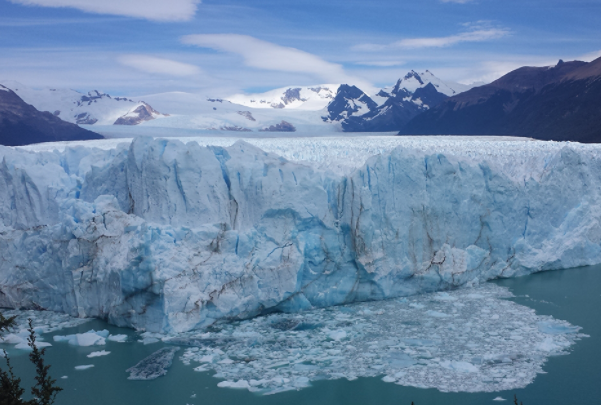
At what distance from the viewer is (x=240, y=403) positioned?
574 centimetres

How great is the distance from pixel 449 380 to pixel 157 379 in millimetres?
3313

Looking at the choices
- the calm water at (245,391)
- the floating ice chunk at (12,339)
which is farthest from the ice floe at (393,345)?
the floating ice chunk at (12,339)

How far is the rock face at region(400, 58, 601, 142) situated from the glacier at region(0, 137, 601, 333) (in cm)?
625

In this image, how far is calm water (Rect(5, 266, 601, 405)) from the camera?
227 inches

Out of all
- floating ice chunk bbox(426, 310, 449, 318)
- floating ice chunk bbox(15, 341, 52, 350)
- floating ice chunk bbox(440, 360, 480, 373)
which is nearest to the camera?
floating ice chunk bbox(440, 360, 480, 373)

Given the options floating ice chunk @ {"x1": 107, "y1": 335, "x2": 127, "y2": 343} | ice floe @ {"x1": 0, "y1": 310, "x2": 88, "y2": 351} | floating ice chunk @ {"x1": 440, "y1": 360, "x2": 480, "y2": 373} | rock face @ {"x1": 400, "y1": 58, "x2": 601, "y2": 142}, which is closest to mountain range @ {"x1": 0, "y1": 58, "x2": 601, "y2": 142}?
rock face @ {"x1": 400, "y1": 58, "x2": 601, "y2": 142}

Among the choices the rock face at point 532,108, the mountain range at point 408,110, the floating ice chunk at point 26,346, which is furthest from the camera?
the mountain range at point 408,110

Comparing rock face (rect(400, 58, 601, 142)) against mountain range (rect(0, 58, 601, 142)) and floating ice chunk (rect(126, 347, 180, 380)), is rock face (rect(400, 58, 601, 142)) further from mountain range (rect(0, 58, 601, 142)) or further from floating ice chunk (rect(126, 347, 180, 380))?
floating ice chunk (rect(126, 347, 180, 380))

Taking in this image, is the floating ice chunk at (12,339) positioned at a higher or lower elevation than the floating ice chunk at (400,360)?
higher

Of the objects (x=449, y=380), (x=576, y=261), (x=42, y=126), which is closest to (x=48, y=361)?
(x=449, y=380)

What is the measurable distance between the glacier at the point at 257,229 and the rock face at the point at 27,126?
7.36 m

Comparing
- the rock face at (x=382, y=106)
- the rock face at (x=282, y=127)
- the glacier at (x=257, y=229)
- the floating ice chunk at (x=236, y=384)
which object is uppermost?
the rock face at (x=382, y=106)

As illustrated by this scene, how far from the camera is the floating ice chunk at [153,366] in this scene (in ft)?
21.0

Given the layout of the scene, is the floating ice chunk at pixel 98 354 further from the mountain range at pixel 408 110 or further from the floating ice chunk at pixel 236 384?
the mountain range at pixel 408 110
